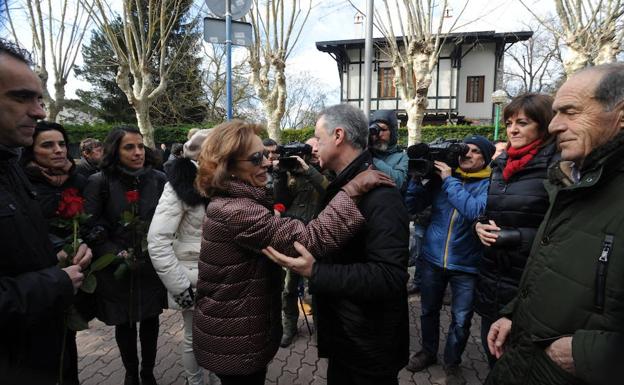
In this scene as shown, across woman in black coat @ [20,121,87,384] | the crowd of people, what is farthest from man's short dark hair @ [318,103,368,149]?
woman in black coat @ [20,121,87,384]

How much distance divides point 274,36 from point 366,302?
9590 mm

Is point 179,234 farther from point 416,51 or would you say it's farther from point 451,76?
point 451,76

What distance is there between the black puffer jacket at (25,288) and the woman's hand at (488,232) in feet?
6.87

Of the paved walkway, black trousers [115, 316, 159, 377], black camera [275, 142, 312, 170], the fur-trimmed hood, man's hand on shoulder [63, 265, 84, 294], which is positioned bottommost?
the paved walkway

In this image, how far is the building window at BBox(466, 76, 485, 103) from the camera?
2148cm

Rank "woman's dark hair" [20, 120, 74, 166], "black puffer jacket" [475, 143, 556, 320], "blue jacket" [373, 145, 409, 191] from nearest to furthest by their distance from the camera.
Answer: "black puffer jacket" [475, 143, 556, 320] → "woman's dark hair" [20, 120, 74, 166] → "blue jacket" [373, 145, 409, 191]

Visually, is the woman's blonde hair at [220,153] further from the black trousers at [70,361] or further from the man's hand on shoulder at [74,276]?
the black trousers at [70,361]

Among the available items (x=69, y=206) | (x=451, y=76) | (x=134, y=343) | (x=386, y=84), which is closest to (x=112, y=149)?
(x=69, y=206)

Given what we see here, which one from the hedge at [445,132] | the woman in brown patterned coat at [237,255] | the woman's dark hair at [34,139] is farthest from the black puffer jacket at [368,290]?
the hedge at [445,132]

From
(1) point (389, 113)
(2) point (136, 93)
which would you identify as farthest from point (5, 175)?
(2) point (136, 93)

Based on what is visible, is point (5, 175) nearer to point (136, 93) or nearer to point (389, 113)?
point (389, 113)

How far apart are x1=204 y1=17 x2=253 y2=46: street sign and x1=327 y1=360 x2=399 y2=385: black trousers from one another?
4.04 m

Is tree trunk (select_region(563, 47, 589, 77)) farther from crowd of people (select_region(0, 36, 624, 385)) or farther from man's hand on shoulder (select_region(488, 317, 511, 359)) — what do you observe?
man's hand on shoulder (select_region(488, 317, 511, 359))

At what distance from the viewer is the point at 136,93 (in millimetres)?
12414
